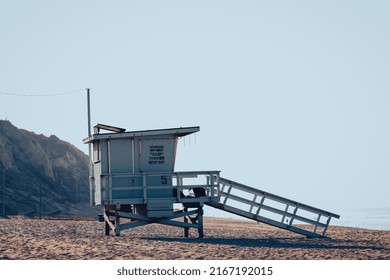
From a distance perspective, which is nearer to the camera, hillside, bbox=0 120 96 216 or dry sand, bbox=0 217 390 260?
dry sand, bbox=0 217 390 260

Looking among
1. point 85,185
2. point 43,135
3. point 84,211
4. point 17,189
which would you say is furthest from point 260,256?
point 43,135

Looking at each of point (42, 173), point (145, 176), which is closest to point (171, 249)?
point (145, 176)

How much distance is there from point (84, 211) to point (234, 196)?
64040 mm

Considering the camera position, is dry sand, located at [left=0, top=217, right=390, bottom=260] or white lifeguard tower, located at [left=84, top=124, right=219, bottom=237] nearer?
dry sand, located at [left=0, top=217, right=390, bottom=260]

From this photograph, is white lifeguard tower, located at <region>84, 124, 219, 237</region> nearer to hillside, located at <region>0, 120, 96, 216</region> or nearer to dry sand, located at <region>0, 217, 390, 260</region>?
dry sand, located at <region>0, 217, 390, 260</region>

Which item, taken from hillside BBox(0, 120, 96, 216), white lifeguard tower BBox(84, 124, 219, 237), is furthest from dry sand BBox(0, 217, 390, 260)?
hillside BBox(0, 120, 96, 216)

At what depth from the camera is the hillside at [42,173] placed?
95.2m

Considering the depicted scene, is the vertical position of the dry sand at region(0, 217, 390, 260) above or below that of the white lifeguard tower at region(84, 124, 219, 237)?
below

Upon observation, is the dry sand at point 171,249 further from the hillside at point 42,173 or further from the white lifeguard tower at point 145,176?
the hillside at point 42,173

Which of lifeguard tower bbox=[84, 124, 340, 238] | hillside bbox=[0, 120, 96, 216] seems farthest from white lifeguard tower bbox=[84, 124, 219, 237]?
hillside bbox=[0, 120, 96, 216]

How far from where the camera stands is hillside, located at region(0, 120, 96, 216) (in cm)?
9525

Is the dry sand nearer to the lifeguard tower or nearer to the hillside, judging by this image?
the lifeguard tower

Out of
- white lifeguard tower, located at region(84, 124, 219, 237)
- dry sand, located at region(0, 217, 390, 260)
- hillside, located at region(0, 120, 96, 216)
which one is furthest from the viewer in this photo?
hillside, located at region(0, 120, 96, 216)

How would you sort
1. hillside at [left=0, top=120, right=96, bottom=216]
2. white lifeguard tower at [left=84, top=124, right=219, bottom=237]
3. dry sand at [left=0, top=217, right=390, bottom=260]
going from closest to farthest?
dry sand at [left=0, top=217, right=390, bottom=260] → white lifeguard tower at [left=84, top=124, right=219, bottom=237] → hillside at [left=0, top=120, right=96, bottom=216]
